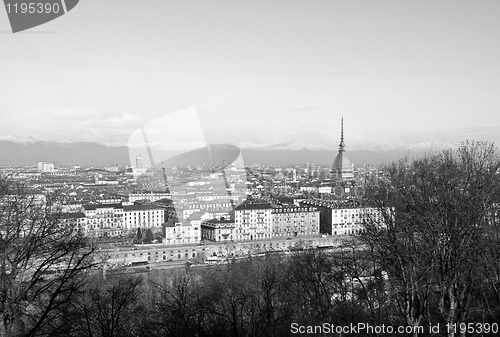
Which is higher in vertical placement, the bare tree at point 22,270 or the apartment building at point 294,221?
the bare tree at point 22,270

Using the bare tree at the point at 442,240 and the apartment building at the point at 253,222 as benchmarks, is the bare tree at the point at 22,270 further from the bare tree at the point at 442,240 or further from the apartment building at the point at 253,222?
the apartment building at the point at 253,222

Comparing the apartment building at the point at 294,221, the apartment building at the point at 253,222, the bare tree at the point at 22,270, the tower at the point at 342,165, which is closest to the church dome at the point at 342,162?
the tower at the point at 342,165

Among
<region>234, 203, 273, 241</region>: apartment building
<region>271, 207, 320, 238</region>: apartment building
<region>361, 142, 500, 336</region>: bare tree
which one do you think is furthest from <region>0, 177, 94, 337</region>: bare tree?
<region>271, 207, 320, 238</region>: apartment building

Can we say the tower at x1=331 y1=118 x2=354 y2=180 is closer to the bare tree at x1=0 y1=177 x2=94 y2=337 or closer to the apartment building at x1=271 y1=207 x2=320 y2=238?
the apartment building at x1=271 y1=207 x2=320 y2=238

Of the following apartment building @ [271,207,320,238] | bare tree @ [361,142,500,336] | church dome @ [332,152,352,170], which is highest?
bare tree @ [361,142,500,336]

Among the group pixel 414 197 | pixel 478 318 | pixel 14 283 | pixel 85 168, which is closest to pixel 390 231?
pixel 414 197

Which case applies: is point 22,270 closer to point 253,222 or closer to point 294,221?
point 253,222

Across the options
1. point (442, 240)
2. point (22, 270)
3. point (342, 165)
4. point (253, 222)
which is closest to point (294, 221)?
point (253, 222)

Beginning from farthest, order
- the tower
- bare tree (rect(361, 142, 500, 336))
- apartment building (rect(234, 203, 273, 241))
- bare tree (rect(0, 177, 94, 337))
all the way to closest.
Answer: the tower → apartment building (rect(234, 203, 273, 241)) → bare tree (rect(361, 142, 500, 336)) → bare tree (rect(0, 177, 94, 337))

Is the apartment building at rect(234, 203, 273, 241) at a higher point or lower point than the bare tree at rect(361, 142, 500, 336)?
lower

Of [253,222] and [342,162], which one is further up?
[342,162]

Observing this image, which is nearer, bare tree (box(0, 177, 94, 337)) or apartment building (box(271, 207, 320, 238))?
bare tree (box(0, 177, 94, 337))

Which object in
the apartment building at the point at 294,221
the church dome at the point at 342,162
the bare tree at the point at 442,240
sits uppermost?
the bare tree at the point at 442,240
